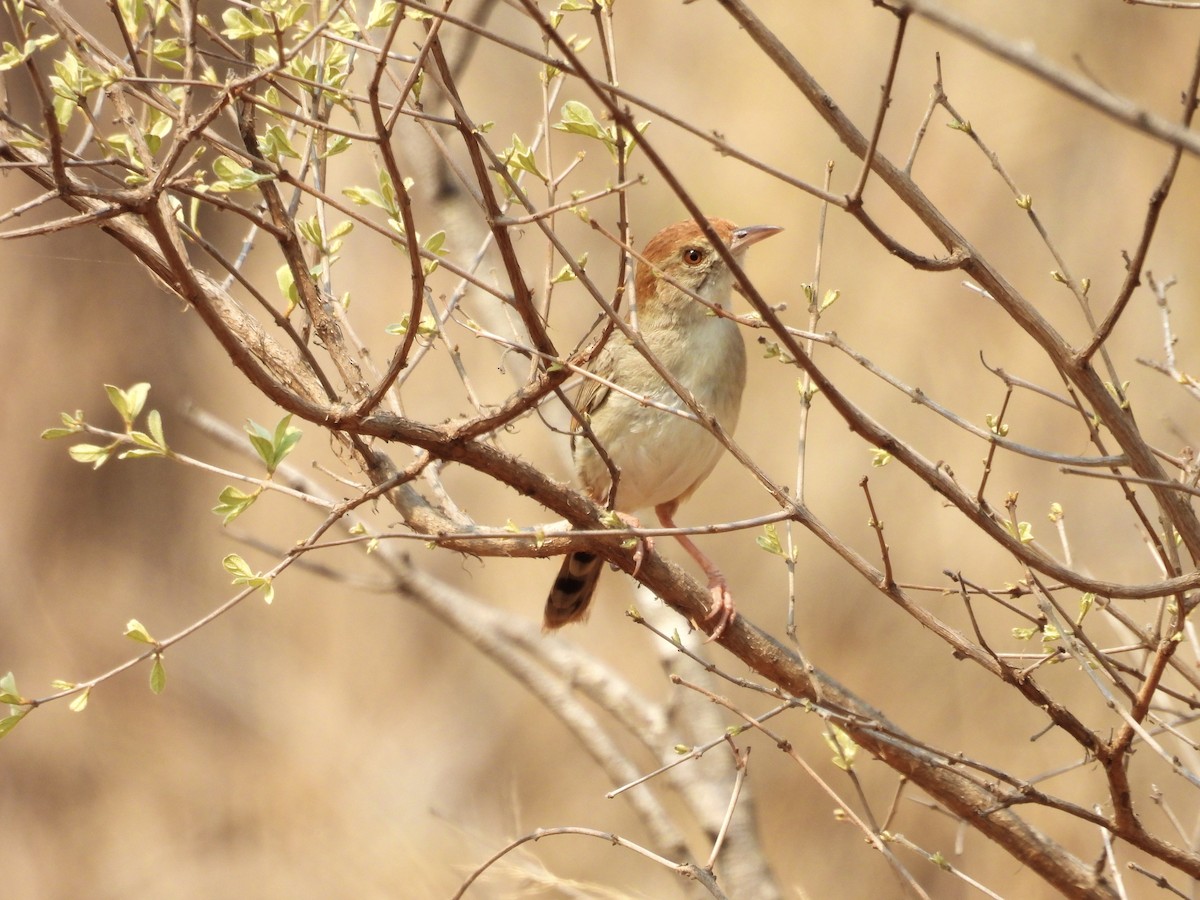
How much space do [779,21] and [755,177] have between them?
3.69 feet

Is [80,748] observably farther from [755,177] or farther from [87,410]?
[755,177]

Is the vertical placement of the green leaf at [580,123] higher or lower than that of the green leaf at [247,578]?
higher

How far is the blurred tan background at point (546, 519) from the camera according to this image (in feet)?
24.8

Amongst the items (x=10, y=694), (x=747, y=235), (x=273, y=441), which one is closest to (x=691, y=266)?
(x=747, y=235)

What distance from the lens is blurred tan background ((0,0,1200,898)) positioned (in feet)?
24.8

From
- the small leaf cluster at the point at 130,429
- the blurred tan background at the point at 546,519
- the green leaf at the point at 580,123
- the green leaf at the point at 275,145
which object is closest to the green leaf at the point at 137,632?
the small leaf cluster at the point at 130,429

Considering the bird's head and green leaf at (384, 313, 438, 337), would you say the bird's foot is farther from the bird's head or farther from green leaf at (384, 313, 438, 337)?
the bird's head

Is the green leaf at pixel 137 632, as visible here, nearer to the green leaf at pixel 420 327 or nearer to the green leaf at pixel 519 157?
the green leaf at pixel 420 327

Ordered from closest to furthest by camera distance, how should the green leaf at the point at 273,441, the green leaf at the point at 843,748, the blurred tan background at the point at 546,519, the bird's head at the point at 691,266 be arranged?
the green leaf at the point at 273,441 < the green leaf at the point at 843,748 < the bird's head at the point at 691,266 < the blurred tan background at the point at 546,519

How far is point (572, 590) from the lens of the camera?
15.6ft

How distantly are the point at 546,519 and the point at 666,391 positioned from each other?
133 inches

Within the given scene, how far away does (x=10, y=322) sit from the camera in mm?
8562

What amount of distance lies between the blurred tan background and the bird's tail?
8.36ft

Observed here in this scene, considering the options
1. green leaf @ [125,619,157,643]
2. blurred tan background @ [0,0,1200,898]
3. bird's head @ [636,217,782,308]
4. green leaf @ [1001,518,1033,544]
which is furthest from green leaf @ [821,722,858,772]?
blurred tan background @ [0,0,1200,898]
